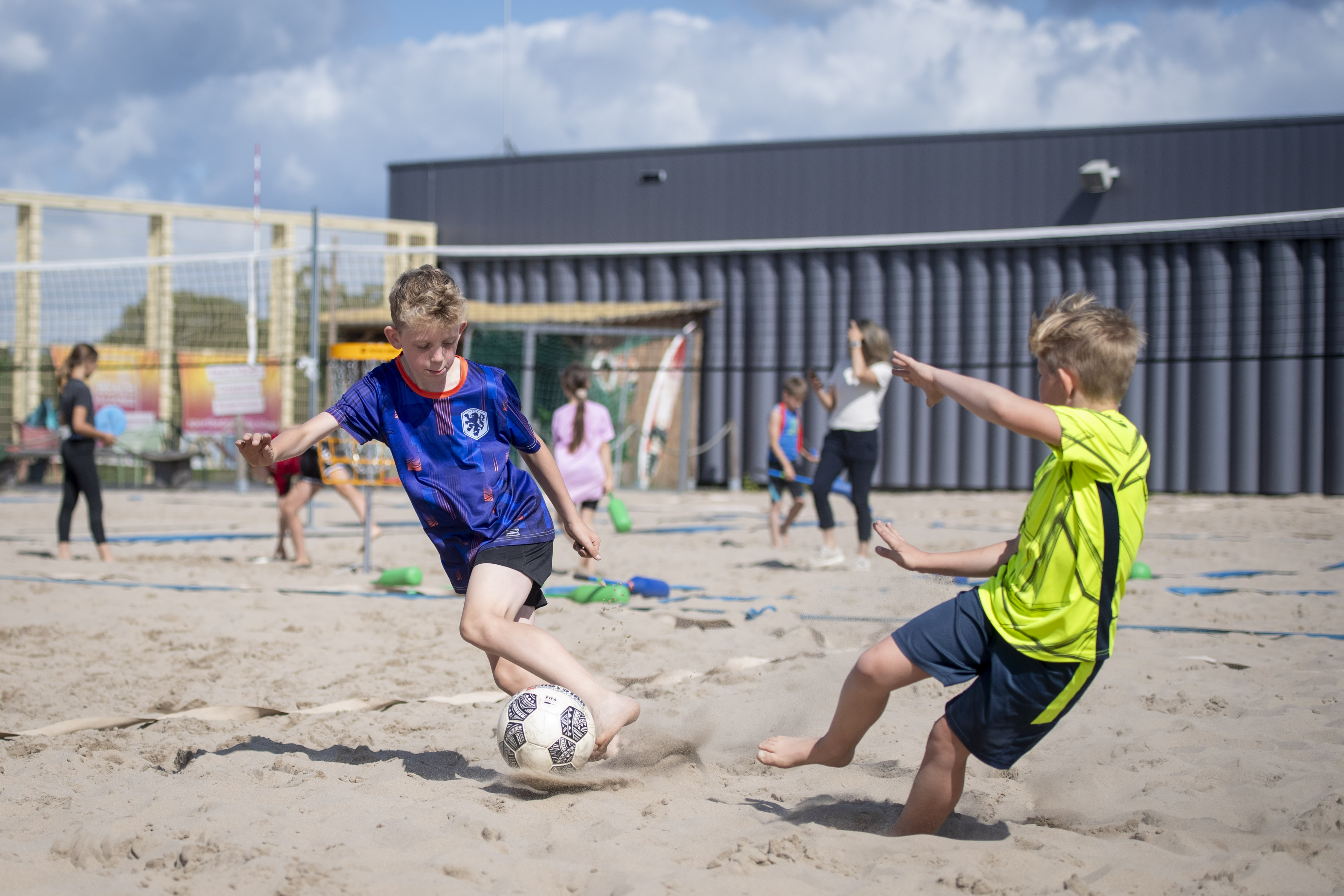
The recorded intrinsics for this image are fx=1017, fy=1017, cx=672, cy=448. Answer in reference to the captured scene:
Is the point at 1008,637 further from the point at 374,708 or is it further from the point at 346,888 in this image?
the point at 374,708

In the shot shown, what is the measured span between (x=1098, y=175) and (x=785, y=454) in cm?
795

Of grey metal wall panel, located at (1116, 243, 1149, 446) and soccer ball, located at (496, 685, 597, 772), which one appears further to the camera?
grey metal wall panel, located at (1116, 243, 1149, 446)

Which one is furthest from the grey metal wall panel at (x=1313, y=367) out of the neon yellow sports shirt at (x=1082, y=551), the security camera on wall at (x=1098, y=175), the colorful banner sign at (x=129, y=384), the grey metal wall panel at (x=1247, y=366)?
the colorful banner sign at (x=129, y=384)

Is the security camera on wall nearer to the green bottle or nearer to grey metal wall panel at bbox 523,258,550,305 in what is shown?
grey metal wall panel at bbox 523,258,550,305

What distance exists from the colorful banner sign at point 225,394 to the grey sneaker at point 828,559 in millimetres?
9086

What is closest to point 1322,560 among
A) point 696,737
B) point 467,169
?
point 696,737

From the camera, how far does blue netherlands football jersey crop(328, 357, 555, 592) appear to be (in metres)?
2.99

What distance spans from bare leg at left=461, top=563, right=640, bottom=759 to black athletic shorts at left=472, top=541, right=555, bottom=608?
0.12 feet

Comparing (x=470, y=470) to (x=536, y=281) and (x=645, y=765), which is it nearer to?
(x=645, y=765)

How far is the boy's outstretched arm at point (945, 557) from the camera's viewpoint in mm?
2363

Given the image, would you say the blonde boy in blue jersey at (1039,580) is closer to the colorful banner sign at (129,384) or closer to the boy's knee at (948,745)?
the boy's knee at (948,745)

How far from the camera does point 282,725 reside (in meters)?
3.54

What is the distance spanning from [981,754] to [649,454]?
1291 centimetres

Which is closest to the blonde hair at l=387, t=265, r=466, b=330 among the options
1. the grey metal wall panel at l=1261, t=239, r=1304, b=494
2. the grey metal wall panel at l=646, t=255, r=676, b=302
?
the grey metal wall panel at l=646, t=255, r=676, b=302
